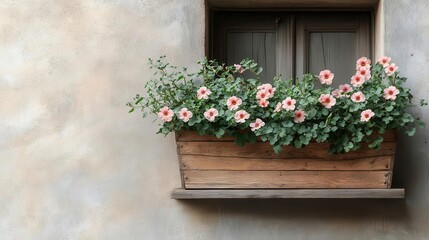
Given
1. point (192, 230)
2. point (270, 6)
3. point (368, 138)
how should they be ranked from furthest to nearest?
point (270, 6)
point (192, 230)
point (368, 138)

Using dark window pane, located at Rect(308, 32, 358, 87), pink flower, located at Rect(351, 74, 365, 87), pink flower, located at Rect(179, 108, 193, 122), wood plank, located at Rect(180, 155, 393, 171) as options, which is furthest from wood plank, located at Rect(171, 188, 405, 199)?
dark window pane, located at Rect(308, 32, 358, 87)

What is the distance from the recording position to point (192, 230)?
3.12 m

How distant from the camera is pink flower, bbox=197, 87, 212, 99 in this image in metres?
2.95

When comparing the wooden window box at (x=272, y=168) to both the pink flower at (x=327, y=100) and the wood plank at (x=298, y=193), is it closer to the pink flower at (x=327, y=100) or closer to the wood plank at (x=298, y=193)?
the wood plank at (x=298, y=193)

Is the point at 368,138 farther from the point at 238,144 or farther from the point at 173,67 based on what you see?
the point at 173,67

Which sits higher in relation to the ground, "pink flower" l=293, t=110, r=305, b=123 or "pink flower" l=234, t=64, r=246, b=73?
"pink flower" l=234, t=64, r=246, b=73

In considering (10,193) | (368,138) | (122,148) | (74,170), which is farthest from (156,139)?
(368,138)

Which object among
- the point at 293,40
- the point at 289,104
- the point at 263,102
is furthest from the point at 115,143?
the point at 293,40

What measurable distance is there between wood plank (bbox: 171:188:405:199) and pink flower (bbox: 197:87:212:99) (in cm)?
42

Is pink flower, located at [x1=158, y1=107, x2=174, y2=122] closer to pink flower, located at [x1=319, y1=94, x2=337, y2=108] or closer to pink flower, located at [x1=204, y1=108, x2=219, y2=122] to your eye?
pink flower, located at [x1=204, y1=108, x2=219, y2=122]

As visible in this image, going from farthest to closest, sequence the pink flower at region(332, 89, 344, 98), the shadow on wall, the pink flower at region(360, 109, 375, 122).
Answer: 1. the shadow on wall
2. the pink flower at region(332, 89, 344, 98)
3. the pink flower at region(360, 109, 375, 122)

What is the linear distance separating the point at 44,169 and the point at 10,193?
0.66ft

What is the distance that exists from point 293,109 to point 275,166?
0.29 m

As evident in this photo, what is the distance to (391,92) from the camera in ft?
9.46
